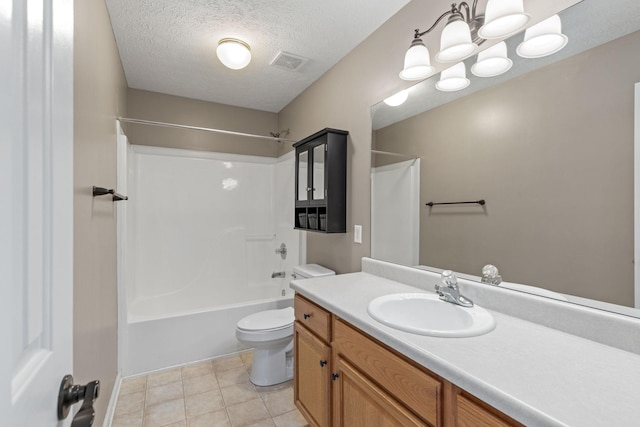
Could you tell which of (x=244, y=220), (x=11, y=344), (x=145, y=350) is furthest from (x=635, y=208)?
(x=244, y=220)

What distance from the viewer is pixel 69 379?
57cm

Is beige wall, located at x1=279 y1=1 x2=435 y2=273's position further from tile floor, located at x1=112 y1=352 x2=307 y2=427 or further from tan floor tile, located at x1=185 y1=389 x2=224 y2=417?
tan floor tile, located at x1=185 y1=389 x2=224 y2=417

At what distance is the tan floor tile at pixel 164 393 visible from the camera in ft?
6.49

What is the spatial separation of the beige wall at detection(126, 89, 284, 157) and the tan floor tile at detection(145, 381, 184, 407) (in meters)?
2.15

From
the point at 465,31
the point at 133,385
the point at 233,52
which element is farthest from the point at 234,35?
the point at 133,385

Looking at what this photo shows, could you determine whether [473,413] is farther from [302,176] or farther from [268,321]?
[302,176]

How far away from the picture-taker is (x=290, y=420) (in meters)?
1.79

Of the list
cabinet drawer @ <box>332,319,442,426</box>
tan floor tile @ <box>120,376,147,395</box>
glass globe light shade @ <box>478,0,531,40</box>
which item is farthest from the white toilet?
glass globe light shade @ <box>478,0,531,40</box>

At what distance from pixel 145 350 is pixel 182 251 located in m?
1.06

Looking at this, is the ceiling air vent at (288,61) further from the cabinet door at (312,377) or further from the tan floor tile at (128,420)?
the tan floor tile at (128,420)

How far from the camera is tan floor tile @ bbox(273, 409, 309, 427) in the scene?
1.76 meters

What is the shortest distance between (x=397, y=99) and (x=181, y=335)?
7.64 ft

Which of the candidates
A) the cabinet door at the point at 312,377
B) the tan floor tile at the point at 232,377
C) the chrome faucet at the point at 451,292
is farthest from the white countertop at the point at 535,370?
the tan floor tile at the point at 232,377

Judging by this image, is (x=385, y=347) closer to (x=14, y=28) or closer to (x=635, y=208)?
(x=635, y=208)
